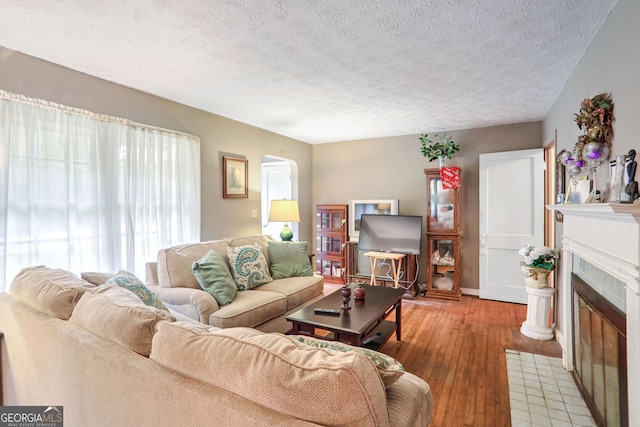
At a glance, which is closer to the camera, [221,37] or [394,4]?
[394,4]

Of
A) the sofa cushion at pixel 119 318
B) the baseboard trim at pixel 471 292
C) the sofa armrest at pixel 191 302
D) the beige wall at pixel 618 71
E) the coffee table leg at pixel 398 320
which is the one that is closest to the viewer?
the sofa cushion at pixel 119 318

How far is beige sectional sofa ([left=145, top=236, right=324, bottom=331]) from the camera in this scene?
249 centimetres

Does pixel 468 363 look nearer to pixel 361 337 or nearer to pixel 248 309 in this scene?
pixel 361 337

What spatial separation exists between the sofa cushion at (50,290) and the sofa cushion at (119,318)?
0.09m

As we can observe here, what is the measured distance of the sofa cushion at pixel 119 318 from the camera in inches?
46.1

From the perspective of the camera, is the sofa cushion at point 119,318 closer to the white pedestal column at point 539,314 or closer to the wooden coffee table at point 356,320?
the wooden coffee table at point 356,320

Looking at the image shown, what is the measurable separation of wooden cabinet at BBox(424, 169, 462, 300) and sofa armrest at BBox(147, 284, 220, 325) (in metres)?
3.15

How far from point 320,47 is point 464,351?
2.81 meters

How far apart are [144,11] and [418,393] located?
7.39ft

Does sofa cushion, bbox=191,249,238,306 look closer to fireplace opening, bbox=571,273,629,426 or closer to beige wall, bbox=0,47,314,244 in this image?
beige wall, bbox=0,47,314,244

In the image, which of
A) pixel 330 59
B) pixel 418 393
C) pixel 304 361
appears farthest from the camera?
pixel 330 59

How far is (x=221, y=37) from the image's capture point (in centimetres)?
205

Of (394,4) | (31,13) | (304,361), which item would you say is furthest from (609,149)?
(31,13)

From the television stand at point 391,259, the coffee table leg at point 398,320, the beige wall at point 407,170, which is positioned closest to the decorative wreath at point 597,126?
the coffee table leg at point 398,320
